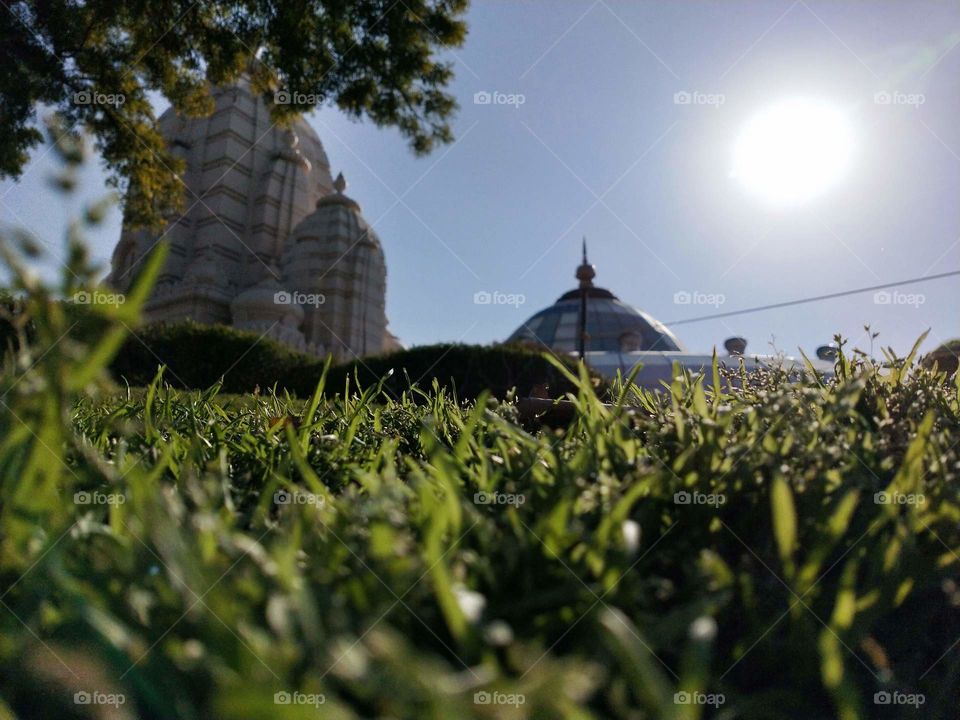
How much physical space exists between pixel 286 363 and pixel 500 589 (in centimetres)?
1287

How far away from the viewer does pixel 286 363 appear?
1302cm

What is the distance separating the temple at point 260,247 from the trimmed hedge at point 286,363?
32.4ft

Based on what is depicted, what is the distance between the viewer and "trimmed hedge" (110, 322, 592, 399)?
41.0ft

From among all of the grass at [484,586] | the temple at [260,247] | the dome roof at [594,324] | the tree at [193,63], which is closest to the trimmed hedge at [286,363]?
the tree at [193,63]

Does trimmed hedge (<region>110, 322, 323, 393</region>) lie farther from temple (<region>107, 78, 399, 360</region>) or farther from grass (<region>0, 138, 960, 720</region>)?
grass (<region>0, 138, 960, 720</region>)

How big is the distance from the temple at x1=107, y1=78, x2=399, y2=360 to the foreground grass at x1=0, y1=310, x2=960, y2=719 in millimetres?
22834

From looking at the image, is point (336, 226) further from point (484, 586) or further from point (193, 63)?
point (484, 586)

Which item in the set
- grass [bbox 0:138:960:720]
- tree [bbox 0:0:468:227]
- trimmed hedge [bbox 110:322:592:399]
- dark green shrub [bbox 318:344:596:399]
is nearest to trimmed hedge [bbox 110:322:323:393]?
trimmed hedge [bbox 110:322:592:399]

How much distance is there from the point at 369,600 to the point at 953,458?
1.05m

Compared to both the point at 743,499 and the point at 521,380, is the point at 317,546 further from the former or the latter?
the point at 521,380

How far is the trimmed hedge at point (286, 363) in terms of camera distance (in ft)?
41.0

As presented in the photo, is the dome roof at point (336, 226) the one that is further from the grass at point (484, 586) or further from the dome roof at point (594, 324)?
the grass at point (484, 586)

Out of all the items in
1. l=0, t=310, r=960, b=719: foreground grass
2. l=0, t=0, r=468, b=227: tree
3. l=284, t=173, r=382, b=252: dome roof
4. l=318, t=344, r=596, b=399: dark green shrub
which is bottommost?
l=0, t=310, r=960, b=719: foreground grass

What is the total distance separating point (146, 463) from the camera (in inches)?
53.9
